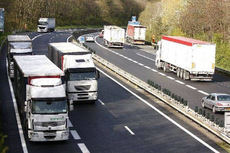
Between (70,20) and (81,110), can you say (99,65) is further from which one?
(70,20)

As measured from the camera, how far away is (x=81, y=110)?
35750 millimetres

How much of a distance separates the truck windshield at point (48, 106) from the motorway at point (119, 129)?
1.82 m

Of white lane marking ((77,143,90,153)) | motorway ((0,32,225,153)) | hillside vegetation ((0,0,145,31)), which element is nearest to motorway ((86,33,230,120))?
motorway ((0,32,225,153))

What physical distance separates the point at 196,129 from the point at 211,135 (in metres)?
1.50

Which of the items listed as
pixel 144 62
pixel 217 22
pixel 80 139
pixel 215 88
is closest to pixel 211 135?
pixel 80 139

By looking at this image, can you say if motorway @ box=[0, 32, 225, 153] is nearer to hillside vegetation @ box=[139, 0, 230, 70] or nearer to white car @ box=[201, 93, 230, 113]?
white car @ box=[201, 93, 230, 113]

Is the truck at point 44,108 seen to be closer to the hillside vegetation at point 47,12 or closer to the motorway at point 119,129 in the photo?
the motorway at point 119,129

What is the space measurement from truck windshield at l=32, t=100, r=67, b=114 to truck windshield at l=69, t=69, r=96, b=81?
→ 10528mm

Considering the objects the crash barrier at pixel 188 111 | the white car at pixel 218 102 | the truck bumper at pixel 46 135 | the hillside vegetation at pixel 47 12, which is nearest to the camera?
the truck bumper at pixel 46 135

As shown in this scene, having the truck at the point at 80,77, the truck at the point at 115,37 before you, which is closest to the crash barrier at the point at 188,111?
the truck at the point at 80,77

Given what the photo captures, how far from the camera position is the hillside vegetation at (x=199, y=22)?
8506 cm

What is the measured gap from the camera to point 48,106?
26.4m

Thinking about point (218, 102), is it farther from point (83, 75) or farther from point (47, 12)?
point (47, 12)

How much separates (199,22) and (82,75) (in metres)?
58.3
